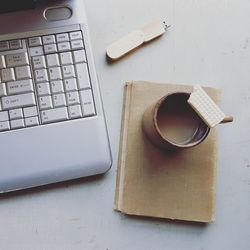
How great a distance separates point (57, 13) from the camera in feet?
1.92

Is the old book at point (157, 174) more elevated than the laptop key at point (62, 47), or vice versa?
the laptop key at point (62, 47)

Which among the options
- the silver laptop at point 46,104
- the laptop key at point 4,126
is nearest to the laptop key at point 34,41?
the silver laptop at point 46,104

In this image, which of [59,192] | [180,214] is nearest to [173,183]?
[180,214]

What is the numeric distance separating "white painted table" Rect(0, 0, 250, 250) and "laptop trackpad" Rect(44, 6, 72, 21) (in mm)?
46

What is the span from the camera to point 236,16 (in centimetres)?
65

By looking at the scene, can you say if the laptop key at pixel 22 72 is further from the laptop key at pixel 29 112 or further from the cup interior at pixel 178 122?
the cup interior at pixel 178 122

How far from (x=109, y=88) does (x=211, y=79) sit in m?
0.14

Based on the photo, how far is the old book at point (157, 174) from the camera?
0.58 meters

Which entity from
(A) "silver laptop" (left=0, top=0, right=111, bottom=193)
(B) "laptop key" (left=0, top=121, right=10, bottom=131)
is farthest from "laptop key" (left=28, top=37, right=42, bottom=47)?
(B) "laptop key" (left=0, top=121, right=10, bottom=131)

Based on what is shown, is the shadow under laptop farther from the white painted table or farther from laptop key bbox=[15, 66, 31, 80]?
laptop key bbox=[15, 66, 31, 80]

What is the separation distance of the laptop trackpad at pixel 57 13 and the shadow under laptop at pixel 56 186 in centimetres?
21

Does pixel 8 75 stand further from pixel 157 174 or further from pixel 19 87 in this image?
pixel 157 174

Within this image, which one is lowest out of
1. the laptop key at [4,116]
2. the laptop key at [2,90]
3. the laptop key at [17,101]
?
the laptop key at [4,116]

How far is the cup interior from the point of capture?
1.82ft
